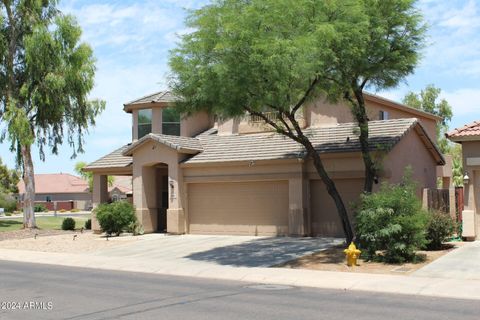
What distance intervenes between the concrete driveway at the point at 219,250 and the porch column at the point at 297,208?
619 millimetres

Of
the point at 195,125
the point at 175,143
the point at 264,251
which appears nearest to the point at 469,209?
the point at 264,251

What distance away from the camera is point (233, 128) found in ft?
96.0

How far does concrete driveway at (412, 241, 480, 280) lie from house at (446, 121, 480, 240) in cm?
222

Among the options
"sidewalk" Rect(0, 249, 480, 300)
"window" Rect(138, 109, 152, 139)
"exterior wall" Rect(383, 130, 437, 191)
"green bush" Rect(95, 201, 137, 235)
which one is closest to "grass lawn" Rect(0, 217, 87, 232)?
Answer: "window" Rect(138, 109, 152, 139)

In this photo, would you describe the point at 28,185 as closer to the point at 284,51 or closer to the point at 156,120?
the point at 156,120

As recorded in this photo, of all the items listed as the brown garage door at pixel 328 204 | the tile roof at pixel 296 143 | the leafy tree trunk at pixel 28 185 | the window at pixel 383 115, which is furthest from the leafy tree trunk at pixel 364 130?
the leafy tree trunk at pixel 28 185

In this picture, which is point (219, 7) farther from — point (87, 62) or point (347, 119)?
point (87, 62)

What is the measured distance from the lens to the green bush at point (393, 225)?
16672mm

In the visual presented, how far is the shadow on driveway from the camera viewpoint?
18.3 meters

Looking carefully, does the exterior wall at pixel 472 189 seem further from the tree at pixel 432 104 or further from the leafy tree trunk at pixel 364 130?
the tree at pixel 432 104

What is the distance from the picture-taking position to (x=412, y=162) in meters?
25.8

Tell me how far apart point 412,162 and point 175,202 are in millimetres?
10970

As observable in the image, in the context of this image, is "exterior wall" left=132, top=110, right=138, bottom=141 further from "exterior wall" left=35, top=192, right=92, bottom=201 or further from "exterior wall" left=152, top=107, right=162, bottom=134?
"exterior wall" left=35, top=192, right=92, bottom=201

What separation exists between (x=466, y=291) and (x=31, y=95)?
88.8 ft
